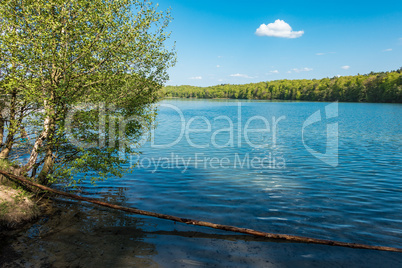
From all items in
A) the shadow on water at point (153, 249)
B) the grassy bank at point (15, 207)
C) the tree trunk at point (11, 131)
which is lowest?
the shadow on water at point (153, 249)

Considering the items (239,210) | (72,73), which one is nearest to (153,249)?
(239,210)

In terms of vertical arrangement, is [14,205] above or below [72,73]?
below

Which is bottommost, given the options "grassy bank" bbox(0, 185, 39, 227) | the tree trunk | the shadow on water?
the shadow on water

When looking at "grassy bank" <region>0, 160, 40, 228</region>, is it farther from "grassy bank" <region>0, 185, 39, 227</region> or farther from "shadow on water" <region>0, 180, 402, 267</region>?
"shadow on water" <region>0, 180, 402, 267</region>

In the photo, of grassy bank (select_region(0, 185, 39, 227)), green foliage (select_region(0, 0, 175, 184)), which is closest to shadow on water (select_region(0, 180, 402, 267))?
grassy bank (select_region(0, 185, 39, 227))

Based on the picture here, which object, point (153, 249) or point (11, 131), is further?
point (11, 131)

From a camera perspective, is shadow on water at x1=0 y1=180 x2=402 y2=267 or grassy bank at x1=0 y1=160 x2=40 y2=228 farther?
grassy bank at x1=0 y1=160 x2=40 y2=228

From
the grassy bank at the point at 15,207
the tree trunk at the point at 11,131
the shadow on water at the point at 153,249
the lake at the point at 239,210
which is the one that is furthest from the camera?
the tree trunk at the point at 11,131

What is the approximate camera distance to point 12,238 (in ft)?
39.8

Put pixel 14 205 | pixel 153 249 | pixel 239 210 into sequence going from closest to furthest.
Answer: pixel 153 249, pixel 14 205, pixel 239 210

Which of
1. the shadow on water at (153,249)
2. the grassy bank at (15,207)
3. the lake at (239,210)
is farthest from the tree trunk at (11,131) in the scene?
the shadow on water at (153,249)

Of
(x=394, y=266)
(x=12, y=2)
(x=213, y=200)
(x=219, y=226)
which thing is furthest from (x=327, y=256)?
(x=12, y=2)

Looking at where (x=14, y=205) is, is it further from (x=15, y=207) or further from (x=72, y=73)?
(x=72, y=73)

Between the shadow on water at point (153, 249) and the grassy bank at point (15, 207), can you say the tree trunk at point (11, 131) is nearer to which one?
the grassy bank at point (15, 207)
